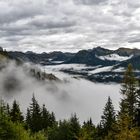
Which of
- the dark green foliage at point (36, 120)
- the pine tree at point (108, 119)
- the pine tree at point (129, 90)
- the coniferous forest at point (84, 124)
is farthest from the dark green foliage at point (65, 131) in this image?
the dark green foliage at point (36, 120)

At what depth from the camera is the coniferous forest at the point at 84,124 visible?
40656mm

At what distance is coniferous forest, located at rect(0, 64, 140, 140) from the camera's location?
1601 inches

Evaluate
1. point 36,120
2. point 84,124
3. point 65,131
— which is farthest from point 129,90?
point 36,120

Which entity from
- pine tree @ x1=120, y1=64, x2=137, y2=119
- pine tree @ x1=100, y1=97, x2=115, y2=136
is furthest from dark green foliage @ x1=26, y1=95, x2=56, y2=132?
pine tree @ x1=120, y1=64, x2=137, y2=119

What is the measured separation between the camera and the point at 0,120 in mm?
39750

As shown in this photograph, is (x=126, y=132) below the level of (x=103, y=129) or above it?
above

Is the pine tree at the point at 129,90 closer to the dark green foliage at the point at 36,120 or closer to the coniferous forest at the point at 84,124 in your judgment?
the coniferous forest at the point at 84,124

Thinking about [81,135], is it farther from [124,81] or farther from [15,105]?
[15,105]

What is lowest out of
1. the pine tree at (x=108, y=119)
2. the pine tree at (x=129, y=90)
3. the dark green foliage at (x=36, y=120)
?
the dark green foliage at (x=36, y=120)

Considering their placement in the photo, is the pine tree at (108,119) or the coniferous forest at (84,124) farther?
the pine tree at (108,119)

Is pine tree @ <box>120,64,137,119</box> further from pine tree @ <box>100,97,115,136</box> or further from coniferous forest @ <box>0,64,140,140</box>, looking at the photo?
pine tree @ <box>100,97,115,136</box>

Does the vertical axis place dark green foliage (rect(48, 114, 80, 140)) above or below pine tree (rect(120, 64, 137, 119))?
below

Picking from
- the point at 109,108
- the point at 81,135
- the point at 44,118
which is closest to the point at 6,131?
the point at 81,135

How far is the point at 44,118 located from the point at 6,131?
2357 inches
